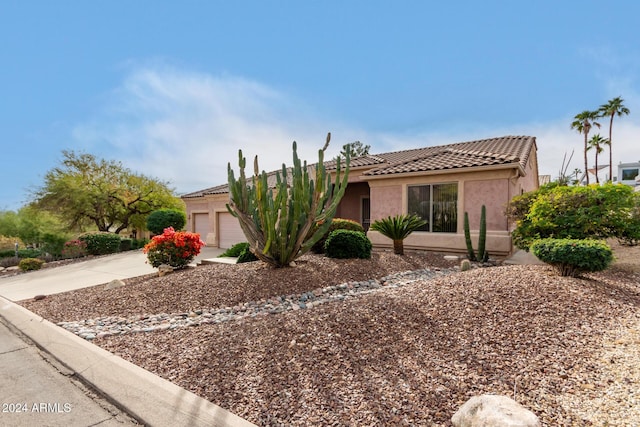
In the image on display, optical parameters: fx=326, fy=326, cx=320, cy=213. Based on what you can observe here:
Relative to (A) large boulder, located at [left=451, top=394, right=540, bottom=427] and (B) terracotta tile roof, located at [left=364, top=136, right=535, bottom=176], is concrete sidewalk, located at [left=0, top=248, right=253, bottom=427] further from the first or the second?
(B) terracotta tile roof, located at [left=364, top=136, right=535, bottom=176]

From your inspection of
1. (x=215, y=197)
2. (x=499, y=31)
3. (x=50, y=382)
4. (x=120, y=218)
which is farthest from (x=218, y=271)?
(x=120, y=218)

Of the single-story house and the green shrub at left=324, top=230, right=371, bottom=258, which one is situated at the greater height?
the single-story house

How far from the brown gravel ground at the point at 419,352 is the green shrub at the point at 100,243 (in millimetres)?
11915

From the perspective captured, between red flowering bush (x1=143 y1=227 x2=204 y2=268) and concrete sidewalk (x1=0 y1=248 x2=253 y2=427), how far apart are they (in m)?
4.01

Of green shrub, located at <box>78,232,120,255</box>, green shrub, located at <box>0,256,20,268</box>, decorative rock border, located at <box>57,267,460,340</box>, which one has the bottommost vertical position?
green shrub, located at <box>0,256,20,268</box>

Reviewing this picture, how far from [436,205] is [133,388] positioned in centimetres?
1125

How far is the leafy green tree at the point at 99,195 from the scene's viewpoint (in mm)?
22625

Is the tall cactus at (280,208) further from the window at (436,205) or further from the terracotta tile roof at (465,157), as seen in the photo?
the window at (436,205)

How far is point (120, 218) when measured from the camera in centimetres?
2464

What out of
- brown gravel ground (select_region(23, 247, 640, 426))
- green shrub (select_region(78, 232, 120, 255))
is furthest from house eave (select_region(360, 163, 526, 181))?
green shrub (select_region(78, 232, 120, 255))

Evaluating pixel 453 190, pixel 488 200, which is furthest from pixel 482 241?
pixel 453 190

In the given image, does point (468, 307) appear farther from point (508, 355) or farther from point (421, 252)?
point (421, 252)

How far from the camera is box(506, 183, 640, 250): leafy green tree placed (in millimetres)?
8234

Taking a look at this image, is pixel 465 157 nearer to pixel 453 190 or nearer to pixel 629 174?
pixel 453 190
